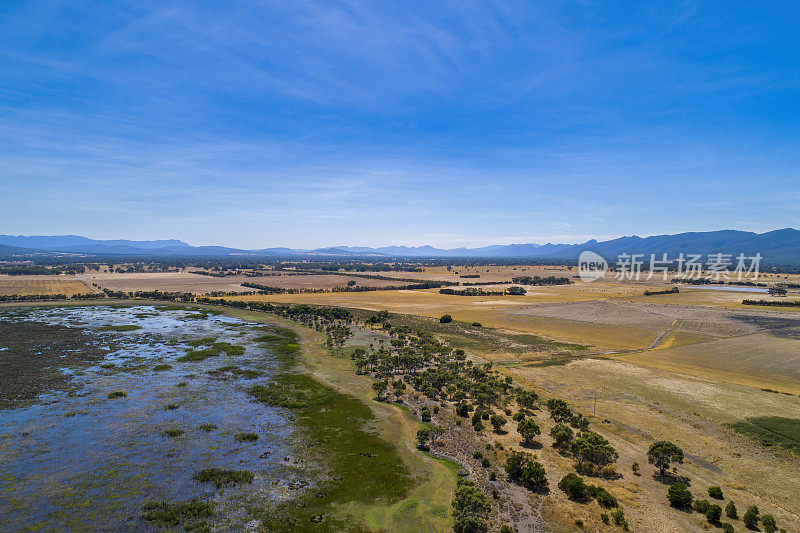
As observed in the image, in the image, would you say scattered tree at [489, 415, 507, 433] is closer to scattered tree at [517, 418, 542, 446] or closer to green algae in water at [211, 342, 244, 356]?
scattered tree at [517, 418, 542, 446]

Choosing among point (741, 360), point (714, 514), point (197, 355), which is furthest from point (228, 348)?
point (741, 360)

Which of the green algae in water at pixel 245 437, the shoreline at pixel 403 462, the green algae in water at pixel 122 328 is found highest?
the green algae in water at pixel 122 328

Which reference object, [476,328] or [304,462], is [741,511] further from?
[476,328]

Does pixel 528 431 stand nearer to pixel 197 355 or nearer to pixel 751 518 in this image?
pixel 751 518

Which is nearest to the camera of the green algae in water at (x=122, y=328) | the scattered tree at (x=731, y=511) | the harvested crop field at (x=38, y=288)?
the scattered tree at (x=731, y=511)

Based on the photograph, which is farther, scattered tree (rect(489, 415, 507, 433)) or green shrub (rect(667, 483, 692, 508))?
scattered tree (rect(489, 415, 507, 433))

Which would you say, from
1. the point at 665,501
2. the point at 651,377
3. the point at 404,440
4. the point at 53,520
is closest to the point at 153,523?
the point at 53,520

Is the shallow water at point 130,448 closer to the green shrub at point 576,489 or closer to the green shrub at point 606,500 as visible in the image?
the green shrub at point 576,489

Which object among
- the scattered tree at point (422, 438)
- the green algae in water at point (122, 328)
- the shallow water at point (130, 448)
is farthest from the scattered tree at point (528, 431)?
the green algae in water at point (122, 328)

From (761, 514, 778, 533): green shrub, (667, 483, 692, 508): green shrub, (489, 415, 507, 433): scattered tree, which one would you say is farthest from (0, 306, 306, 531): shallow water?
(761, 514, 778, 533): green shrub
